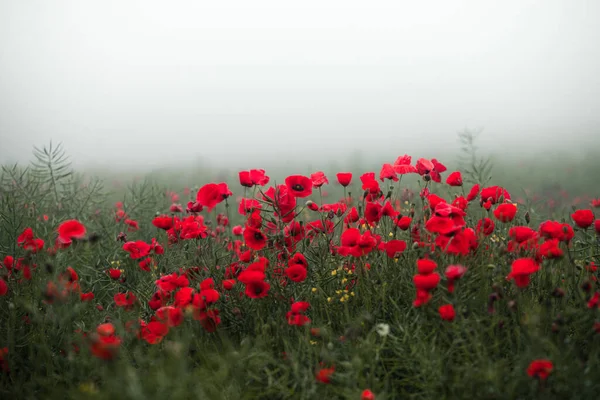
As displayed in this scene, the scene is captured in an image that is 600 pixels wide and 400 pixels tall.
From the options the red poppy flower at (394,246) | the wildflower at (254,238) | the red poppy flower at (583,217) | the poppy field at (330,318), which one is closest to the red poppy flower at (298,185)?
the poppy field at (330,318)

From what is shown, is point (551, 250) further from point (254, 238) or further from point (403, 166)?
point (254, 238)

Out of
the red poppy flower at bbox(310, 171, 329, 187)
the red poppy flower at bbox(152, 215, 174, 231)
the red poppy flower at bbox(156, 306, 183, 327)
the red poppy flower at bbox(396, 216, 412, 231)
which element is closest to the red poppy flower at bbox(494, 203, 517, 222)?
the red poppy flower at bbox(396, 216, 412, 231)

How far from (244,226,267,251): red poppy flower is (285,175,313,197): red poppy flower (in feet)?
0.84

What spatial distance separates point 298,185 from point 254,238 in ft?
1.11

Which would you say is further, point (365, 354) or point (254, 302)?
point (254, 302)

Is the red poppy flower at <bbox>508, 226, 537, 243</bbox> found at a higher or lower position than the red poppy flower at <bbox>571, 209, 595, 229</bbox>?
lower

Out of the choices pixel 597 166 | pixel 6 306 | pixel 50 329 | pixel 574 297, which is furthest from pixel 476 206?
pixel 597 166

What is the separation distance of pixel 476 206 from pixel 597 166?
7.01 meters

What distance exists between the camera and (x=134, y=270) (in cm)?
296

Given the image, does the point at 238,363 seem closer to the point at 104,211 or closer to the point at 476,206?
the point at 476,206

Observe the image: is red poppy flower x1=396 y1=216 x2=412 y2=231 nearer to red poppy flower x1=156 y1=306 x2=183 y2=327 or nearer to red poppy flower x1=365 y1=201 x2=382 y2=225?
red poppy flower x1=365 y1=201 x2=382 y2=225

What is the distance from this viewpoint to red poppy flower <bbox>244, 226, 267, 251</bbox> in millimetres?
2121

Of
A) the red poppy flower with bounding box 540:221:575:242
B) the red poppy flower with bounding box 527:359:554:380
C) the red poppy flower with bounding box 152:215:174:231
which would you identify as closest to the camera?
the red poppy flower with bounding box 527:359:554:380

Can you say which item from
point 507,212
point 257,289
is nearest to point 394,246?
point 507,212
